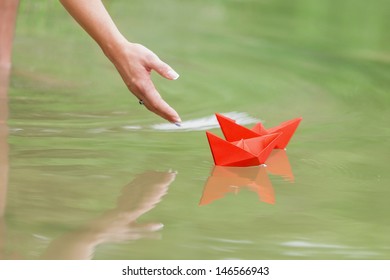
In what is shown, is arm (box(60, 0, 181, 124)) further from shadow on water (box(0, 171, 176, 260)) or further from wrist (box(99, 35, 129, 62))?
shadow on water (box(0, 171, 176, 260))

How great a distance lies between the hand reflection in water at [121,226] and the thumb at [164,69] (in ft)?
0.79

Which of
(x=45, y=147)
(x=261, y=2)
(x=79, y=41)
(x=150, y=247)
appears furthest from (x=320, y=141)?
(x=261, y=2)

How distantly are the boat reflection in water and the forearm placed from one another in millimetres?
351

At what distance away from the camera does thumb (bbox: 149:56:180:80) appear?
1.94m

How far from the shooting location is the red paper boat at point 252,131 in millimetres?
2271

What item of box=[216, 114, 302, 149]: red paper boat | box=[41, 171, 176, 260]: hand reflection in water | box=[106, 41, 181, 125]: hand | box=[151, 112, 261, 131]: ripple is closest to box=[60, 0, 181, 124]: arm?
box=[106, 41, 181, 125]: hand

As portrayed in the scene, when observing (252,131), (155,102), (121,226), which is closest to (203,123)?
(252,131)

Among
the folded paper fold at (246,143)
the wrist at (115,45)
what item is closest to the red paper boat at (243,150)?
the folded paper fold at (246,143)

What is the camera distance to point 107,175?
210 cm

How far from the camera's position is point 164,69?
1963 millimetres

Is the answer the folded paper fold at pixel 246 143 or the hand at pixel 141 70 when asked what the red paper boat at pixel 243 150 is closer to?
the folded paper fold at pixel 246 143

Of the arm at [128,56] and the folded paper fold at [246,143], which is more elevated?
the arm at [128,56]

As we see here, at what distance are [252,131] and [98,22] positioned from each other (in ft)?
1.51

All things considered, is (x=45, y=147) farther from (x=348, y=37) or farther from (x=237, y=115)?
(x=348, y=37)
